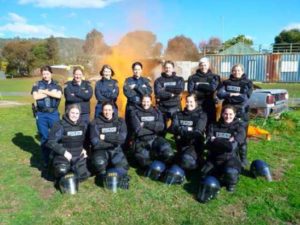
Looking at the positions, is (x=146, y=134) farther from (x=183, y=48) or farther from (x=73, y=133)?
(x=183, y=48)

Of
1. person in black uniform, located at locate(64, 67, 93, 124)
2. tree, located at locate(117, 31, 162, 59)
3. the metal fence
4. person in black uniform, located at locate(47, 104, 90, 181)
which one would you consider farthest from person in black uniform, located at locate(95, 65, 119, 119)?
the metal fence

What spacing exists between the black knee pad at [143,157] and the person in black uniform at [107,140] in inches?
14.1

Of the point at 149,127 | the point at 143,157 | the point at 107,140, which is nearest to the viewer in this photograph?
the point at 107,140

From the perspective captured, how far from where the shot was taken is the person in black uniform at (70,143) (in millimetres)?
6102

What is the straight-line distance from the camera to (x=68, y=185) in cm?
577

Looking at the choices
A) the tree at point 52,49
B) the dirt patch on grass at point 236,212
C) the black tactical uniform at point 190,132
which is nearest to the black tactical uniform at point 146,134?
the black tactical uniform at point 190,132

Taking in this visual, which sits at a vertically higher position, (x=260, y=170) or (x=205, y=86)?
(x=205, y=86)

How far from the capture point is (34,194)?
586 cm

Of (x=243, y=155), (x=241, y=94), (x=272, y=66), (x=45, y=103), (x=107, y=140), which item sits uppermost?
(x=241, y=94)

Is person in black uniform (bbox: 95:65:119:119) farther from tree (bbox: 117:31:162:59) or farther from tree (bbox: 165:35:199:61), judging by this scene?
tree (bbox: 165:35:199:61)

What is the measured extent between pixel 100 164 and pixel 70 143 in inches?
25.0

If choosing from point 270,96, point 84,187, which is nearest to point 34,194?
point 84,187

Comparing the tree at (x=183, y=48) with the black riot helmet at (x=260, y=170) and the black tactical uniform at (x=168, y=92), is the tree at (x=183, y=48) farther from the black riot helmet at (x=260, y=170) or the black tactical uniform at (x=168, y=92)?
the black riot helmet at (x=260, y=170)

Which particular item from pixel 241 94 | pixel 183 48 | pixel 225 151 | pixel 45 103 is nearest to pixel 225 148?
pixel 225 151
